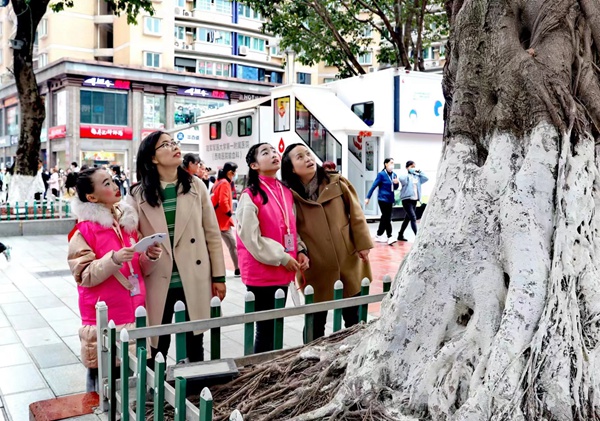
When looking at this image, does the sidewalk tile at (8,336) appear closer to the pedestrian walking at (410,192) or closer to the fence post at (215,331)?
the fence post at (215,331)

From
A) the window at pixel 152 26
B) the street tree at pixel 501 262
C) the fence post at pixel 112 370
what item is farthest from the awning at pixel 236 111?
the window at pixel 152 26

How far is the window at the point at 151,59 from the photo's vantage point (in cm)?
3684

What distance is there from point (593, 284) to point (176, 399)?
67.8 inches

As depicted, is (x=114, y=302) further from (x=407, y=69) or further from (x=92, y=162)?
(x=92, y=162)

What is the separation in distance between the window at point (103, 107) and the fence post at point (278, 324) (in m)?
33.2

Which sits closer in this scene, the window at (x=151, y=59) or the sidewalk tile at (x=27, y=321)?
the sidewalk tile at (x=27, y=321)

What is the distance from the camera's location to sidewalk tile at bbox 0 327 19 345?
552 cm

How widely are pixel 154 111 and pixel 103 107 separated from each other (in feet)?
9.87

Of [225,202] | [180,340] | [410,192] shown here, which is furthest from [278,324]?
[410,192]

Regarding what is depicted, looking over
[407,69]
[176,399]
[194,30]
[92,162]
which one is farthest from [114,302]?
[194,30]

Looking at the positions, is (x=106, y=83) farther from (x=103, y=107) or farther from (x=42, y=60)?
(x=42, y=60)

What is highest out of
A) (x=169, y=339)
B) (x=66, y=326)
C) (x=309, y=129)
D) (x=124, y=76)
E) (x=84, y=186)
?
(x=124, y=76)

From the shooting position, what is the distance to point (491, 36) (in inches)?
107

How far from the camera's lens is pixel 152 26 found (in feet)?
124
